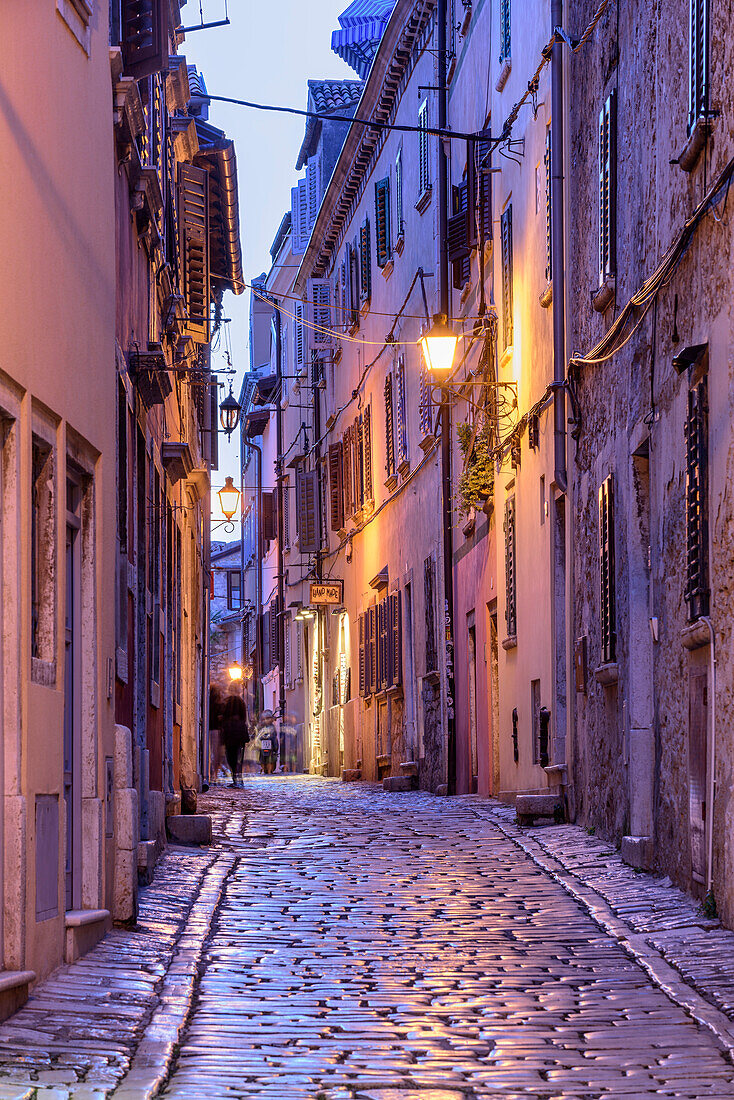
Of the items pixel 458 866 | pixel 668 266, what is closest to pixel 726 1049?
pixel 668 266

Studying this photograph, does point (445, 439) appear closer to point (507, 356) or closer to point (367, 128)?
point (507, 356)

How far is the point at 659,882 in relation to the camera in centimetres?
1058

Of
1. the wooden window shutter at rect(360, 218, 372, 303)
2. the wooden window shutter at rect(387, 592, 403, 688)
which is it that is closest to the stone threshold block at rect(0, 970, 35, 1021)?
the wooden window shutter at rect(387, 592, 403, 688)

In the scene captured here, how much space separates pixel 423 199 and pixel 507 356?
6943 millimetres

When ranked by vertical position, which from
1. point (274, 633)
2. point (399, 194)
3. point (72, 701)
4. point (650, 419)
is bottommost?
point (72, 701)

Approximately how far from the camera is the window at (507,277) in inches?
745

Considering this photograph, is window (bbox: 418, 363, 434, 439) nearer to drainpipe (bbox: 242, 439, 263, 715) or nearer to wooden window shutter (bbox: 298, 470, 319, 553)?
wooden window shutter (bbox: 298, 470, 319, 553)

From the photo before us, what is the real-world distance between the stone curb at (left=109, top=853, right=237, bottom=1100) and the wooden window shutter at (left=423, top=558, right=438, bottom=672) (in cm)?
1300

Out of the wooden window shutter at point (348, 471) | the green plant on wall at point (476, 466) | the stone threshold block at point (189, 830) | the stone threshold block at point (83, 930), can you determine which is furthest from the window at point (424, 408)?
the stone threshold block at point (83, 930)

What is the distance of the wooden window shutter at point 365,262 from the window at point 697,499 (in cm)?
2296

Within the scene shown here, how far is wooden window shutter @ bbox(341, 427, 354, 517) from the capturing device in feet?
113

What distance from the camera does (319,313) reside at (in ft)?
131

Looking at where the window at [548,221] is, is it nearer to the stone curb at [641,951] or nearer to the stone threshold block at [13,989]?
the stone curb at [641,951]

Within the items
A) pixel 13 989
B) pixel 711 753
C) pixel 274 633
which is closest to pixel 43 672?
pixel 13 989
